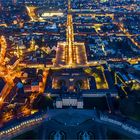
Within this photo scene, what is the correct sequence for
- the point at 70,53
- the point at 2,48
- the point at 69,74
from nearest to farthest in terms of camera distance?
the point at 69,74, the point at 70,53, the point at 2,48

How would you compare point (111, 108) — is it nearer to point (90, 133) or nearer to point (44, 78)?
point (90, 133)

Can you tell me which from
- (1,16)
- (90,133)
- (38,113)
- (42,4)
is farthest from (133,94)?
(42,4)

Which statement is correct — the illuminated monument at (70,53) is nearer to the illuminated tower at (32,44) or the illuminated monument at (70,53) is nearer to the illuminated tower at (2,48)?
the illuminated tower at (32,44)

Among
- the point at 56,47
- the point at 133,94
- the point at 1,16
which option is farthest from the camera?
the point at 1,16

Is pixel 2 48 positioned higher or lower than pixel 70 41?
lower

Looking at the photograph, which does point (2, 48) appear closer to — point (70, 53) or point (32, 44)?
point (32, 44)

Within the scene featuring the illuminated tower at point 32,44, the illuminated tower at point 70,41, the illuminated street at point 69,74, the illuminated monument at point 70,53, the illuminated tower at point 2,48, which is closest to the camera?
the illuminated street at point 69,74

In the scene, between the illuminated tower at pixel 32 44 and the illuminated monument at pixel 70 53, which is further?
the illuminated tower at pixel 32 44

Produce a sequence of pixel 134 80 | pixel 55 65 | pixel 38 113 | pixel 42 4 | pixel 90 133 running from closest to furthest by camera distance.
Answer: pixel 90 133
pixel 38 113
pixel 134 80
pixel 55 65
pixel 42 4

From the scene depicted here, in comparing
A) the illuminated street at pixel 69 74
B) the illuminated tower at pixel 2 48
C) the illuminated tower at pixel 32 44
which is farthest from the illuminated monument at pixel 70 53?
the illuminated tower at pixel 2 48

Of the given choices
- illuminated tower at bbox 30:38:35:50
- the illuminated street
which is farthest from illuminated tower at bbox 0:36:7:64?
illuminated tower at bbox 30:38:35:50

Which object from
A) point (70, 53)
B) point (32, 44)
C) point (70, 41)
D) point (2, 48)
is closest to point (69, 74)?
point (70, 53)
